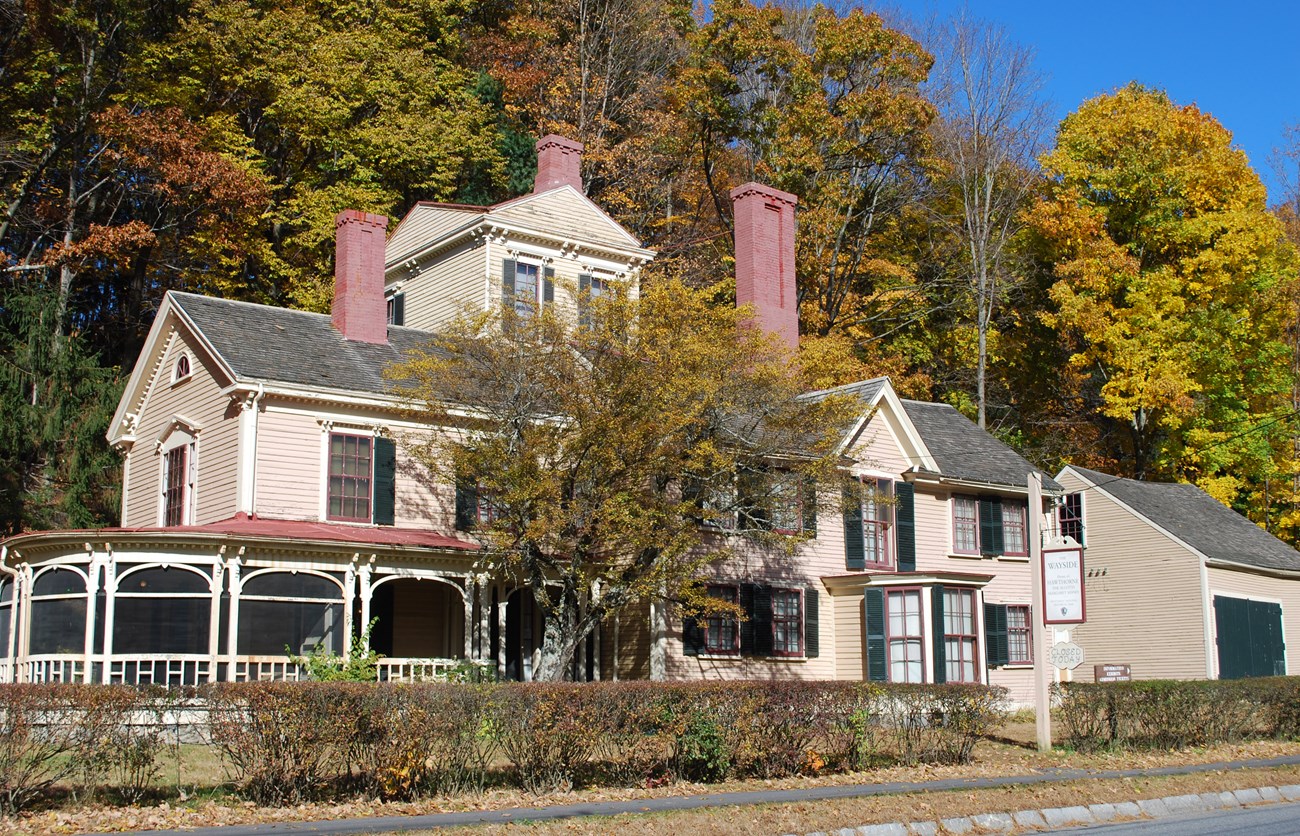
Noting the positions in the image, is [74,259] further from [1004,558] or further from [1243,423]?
[1243,423]

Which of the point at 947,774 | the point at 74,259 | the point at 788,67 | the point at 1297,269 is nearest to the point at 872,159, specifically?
the point at 788,67

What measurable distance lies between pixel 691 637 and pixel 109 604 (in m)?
11.4

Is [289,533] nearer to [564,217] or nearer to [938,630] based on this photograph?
[938,630]

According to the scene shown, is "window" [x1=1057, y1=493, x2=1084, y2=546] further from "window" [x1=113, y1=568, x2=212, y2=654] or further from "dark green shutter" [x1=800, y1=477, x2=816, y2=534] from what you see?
"window" [x1=113, y1=568, x2=212, y2=654]

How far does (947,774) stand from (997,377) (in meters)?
30.1

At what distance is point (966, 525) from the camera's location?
31625 millimetres

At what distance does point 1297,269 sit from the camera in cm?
4200

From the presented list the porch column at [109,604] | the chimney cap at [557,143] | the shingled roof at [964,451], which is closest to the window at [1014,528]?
the shingled roof at [964,451]

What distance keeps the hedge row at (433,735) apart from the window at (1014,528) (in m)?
13.8

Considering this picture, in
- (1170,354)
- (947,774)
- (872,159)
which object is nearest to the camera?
(947,774)

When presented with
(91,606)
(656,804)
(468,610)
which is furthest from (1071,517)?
(91,606)

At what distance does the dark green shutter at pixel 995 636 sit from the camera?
2928cm

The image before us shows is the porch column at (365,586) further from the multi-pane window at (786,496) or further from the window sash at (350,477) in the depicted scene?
the multi-pane window at (786,496)

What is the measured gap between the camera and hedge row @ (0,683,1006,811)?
14.1 m
